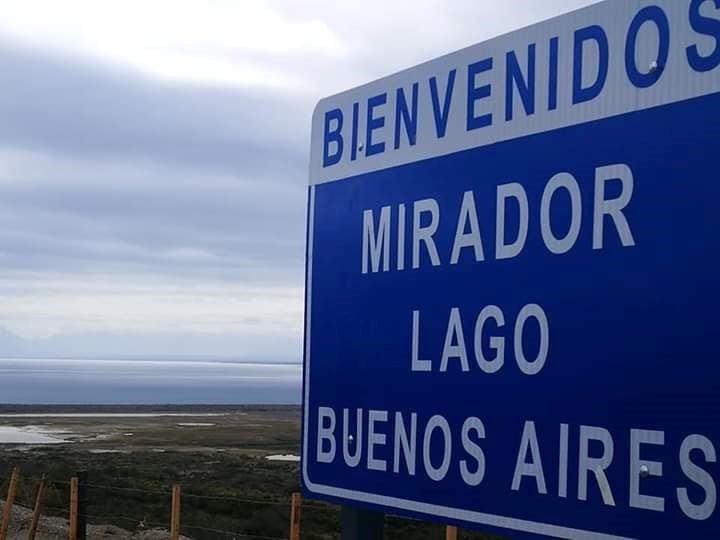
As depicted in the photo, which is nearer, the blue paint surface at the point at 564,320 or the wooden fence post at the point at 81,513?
the blue paint surface at the point at 564,320

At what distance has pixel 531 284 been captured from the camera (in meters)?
2.30

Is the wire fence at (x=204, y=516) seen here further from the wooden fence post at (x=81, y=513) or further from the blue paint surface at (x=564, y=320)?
the blue paint surface at (x=564, y=320)

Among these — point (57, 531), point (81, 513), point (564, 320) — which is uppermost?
point (564, 320)

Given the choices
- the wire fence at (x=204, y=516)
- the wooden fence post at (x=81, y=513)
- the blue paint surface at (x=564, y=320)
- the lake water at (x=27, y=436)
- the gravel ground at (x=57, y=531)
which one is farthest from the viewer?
the lake water at (x=27, y=436)

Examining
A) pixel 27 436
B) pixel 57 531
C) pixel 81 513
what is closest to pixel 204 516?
pixel 57 531

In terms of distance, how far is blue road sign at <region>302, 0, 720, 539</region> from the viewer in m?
1.90

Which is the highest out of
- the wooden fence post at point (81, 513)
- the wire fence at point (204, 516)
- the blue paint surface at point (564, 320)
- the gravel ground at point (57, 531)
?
the blue paint surface at point (564, 320)

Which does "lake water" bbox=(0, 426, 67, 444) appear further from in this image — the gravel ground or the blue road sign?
the blue road sign

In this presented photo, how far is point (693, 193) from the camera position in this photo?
189 cm

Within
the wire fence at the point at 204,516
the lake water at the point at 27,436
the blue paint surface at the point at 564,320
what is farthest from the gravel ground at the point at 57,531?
the lake water at the point at 27,436

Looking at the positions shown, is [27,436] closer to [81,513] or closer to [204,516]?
[204,516]

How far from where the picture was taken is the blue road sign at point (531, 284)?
1.90m

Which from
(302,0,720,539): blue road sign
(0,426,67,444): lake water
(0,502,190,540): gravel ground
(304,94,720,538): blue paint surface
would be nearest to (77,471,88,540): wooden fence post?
(0,502,190,540): gravel ground

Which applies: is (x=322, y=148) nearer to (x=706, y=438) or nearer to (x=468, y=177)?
(x=468, y=177)
